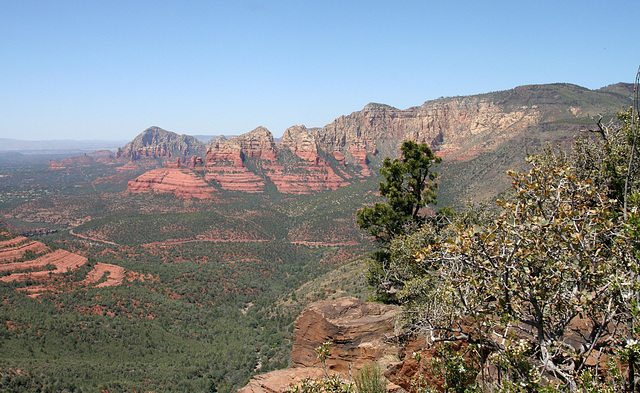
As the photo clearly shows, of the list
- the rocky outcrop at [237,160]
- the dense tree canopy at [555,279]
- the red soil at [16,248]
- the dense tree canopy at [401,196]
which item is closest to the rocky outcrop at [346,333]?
the dense tree canopy at [555,279]

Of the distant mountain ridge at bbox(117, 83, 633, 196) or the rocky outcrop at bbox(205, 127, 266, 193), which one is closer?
the distant mountain ridge at bbox(117, 83, 633, 196)

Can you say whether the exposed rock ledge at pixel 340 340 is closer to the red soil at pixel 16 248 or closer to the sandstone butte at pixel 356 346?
the sandstone butte at pixel 356 346

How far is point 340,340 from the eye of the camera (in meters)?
13.6

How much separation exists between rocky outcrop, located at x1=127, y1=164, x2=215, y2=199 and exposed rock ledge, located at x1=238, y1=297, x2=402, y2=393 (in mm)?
136735

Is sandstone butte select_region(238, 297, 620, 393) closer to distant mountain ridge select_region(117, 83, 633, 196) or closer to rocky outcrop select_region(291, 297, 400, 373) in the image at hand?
rocky outcrop select_region(291, 297, 400, 373)

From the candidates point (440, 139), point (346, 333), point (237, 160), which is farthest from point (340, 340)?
point (440, 139)

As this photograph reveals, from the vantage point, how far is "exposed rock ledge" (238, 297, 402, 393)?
466 inches

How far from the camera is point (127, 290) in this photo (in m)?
51.4

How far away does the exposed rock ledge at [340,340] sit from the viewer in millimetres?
11836

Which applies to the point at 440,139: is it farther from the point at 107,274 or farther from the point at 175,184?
the point at 107,274

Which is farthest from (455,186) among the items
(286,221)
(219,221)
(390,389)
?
(390,389)

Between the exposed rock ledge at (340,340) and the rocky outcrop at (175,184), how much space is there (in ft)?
449

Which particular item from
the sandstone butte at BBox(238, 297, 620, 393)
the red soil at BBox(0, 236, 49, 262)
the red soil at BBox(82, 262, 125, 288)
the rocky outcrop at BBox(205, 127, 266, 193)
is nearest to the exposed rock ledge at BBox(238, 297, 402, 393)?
the sandstone butte at BBox(238, 297, 620, 393)

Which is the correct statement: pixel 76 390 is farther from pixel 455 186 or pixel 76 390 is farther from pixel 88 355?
pixel 455 186
